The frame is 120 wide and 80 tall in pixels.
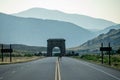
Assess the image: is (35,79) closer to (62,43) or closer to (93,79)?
(93,79)

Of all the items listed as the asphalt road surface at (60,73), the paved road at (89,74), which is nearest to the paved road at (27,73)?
the asphalt road surface at (60,73)

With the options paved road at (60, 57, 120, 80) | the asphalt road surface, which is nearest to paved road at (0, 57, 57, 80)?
the asphalt road surface

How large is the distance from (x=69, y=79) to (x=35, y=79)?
205cm

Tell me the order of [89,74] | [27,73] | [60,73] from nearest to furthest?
[89,74] → [60,73] → [27,73]

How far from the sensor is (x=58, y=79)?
2080 cm

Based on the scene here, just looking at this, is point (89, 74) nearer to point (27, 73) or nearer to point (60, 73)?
point (60, 73)

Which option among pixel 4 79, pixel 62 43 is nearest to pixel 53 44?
pixel 62 43

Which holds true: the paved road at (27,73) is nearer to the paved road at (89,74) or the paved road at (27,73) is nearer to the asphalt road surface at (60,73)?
the asphalt road surface at (60,73)

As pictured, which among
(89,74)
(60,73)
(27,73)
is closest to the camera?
(89,74)

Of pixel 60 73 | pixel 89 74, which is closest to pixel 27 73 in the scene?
pixel 60 73

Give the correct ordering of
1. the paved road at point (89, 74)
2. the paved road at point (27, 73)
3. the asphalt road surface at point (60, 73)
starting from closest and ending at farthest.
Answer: the paved road at point (89, 74)
the asphalt road surface at point (60, 73)
the paved road at point (27, 73)

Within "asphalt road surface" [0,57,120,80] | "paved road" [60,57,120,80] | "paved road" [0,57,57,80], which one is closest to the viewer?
"paved road" [60,57,120,80]

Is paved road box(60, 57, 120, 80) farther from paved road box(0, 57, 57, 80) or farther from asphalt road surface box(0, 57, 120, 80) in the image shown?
paved road box(0, 57, 57, 80)

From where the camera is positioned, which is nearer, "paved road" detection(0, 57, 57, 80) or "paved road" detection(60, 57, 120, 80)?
"paved road" detection(60, 57, 120, 80)
